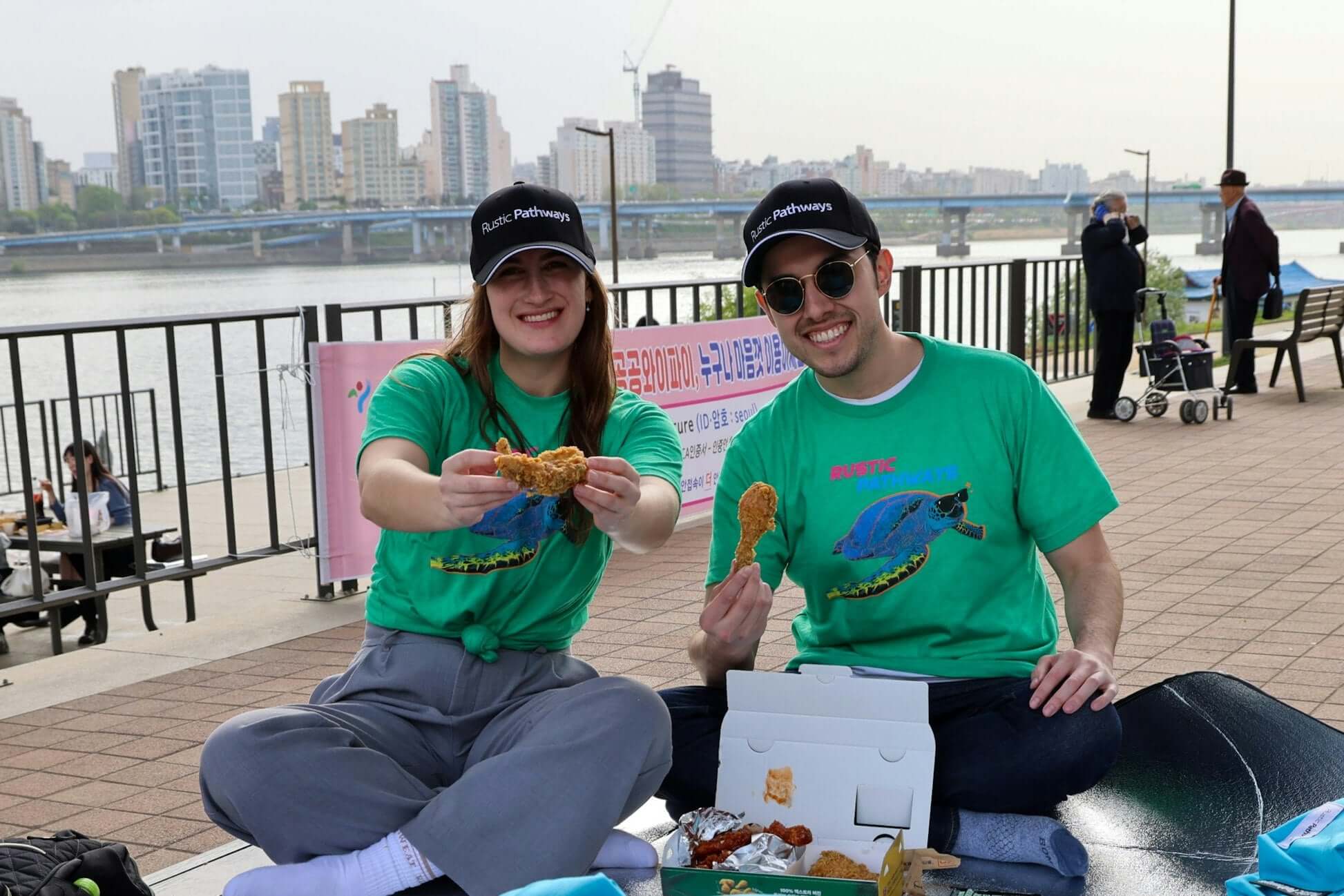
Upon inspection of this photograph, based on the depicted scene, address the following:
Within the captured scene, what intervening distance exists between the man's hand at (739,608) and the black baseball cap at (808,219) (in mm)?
677

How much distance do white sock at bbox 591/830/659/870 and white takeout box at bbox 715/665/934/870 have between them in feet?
0.72

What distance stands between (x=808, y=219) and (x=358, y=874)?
1.62 meters

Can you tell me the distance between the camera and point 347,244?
1545 inches

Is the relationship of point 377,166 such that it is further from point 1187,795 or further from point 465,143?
point 1187,795

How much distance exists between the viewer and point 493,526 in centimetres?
296

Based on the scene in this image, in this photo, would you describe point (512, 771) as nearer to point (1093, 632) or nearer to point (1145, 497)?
point (1093, 632)

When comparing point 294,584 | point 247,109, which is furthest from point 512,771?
point 247,109

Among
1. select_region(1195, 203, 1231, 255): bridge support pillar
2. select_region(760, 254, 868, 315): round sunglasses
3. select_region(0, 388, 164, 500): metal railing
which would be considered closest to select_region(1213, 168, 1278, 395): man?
select_region(0, 388, 164, 500): metal railing

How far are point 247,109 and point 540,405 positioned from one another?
149 ft

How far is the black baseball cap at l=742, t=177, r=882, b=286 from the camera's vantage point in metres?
2.91

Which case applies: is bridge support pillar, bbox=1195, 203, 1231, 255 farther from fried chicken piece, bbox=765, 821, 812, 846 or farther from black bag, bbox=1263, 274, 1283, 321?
fried chicken piece, bbox=765, 821, 812, 846

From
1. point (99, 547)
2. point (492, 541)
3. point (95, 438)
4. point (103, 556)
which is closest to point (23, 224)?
point (95, 438)

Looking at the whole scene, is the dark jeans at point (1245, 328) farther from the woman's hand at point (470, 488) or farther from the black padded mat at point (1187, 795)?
the woman's hand at point (470, 488)

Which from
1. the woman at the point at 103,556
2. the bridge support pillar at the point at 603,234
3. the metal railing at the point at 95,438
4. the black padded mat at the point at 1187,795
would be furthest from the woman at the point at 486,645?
the bridge support pillar at the point at 603,234
